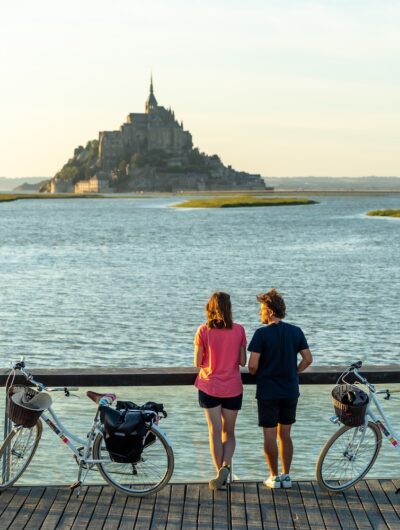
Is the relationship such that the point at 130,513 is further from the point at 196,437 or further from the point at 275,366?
the point at 196,437

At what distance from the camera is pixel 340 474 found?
694 cm

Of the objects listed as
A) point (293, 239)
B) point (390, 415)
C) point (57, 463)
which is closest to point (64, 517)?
point (57, 463)

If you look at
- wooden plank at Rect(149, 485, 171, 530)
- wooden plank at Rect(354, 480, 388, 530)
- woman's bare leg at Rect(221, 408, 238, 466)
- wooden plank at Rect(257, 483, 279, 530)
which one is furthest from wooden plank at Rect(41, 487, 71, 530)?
wooden plank at Rect(354, 480, 388, 530)

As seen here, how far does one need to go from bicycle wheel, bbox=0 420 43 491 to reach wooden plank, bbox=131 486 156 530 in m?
0.91

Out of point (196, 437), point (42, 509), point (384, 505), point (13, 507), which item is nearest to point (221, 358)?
point (384, 505)

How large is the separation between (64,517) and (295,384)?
1900 millimetres

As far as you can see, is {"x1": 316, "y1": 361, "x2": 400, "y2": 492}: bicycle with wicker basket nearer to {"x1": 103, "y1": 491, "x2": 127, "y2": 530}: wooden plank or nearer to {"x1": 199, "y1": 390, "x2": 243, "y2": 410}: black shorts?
{"x1": 199, "y1": 390, "x2": 243, "y2": 410}: black shorts

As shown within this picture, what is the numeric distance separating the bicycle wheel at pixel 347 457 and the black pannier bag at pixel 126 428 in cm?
132

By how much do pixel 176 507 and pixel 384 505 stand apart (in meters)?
1.47

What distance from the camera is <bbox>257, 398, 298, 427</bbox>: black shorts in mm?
6926

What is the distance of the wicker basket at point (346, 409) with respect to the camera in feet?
21.7

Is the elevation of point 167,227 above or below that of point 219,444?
below

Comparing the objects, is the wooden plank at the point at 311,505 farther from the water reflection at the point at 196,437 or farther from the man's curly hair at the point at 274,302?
the water reflection at the point at 196,437

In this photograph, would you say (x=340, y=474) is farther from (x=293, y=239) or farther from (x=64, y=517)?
(x=293, y=239)
